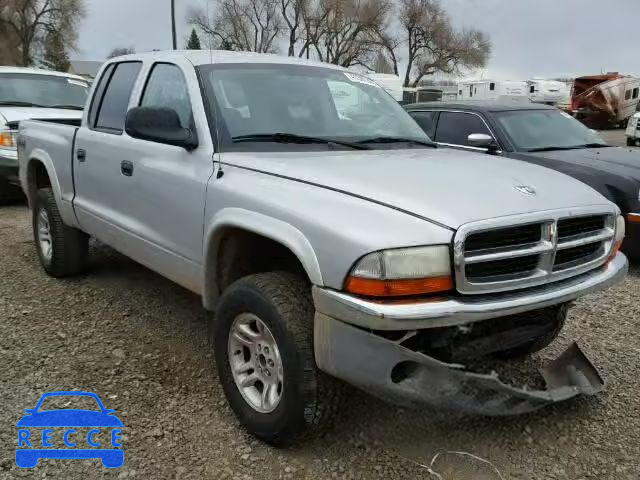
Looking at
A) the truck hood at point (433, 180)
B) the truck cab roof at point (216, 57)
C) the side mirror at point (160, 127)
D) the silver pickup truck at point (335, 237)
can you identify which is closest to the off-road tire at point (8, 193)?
the silver pickup truck at point (335, 237)

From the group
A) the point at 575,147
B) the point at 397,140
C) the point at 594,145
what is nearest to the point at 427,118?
the point at 575,147

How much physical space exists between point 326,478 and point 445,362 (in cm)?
73

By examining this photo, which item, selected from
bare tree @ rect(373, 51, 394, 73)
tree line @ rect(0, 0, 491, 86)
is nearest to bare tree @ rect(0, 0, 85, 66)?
tree line @ rect(0, 0, 491, 86)

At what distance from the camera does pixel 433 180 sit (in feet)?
8.87

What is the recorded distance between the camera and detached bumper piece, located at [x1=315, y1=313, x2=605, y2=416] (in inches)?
92.3

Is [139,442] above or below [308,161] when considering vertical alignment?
below

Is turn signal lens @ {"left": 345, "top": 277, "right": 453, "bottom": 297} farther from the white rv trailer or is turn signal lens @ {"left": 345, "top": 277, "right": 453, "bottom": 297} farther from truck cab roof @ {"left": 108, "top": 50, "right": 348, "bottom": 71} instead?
the white rv trailer

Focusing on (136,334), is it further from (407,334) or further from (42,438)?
(407,334)

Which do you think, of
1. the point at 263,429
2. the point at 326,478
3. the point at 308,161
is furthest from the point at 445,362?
the point at 308,161

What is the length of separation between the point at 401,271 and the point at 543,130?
5.33 metres

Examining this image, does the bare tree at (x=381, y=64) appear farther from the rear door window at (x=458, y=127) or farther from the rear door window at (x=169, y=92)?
the rear door window at (x=169, y=92)

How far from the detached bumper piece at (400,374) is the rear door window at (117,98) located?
2.45 metres

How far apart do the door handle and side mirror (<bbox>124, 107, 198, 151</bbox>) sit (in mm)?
504

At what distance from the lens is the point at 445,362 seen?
8.40ft
